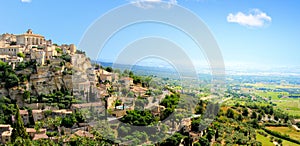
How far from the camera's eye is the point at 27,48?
20.3m

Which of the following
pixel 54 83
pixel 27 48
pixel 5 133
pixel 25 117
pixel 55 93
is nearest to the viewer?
pixel 5 133

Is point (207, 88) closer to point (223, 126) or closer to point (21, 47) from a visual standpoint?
point (223, 126)

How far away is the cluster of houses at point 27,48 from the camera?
59.2ft

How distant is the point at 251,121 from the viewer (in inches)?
854

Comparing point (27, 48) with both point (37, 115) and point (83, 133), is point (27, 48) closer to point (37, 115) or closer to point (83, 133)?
point (37, 115)

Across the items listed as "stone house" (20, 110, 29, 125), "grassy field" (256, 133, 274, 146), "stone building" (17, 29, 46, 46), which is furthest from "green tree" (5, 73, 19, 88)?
"grassy field" (256, 133, 274, 146)

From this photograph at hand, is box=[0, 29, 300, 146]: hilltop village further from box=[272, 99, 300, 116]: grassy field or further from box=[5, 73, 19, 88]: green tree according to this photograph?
box=[272, 99, 300, 116]: grassy field

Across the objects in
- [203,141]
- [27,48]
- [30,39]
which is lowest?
A: [203,141]

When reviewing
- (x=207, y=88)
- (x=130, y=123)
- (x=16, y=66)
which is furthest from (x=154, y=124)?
(x=207, y=88)

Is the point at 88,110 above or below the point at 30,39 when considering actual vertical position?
below

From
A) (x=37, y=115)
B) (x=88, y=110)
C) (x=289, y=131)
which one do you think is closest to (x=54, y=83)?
(x=37, y=115)

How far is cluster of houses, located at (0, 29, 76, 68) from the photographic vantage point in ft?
59.2

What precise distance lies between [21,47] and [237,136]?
1555 centimetres

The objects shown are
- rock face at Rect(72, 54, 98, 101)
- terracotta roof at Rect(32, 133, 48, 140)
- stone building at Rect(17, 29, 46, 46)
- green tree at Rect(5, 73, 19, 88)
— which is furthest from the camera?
stone building at Rect(17, 29, 46, 46)
